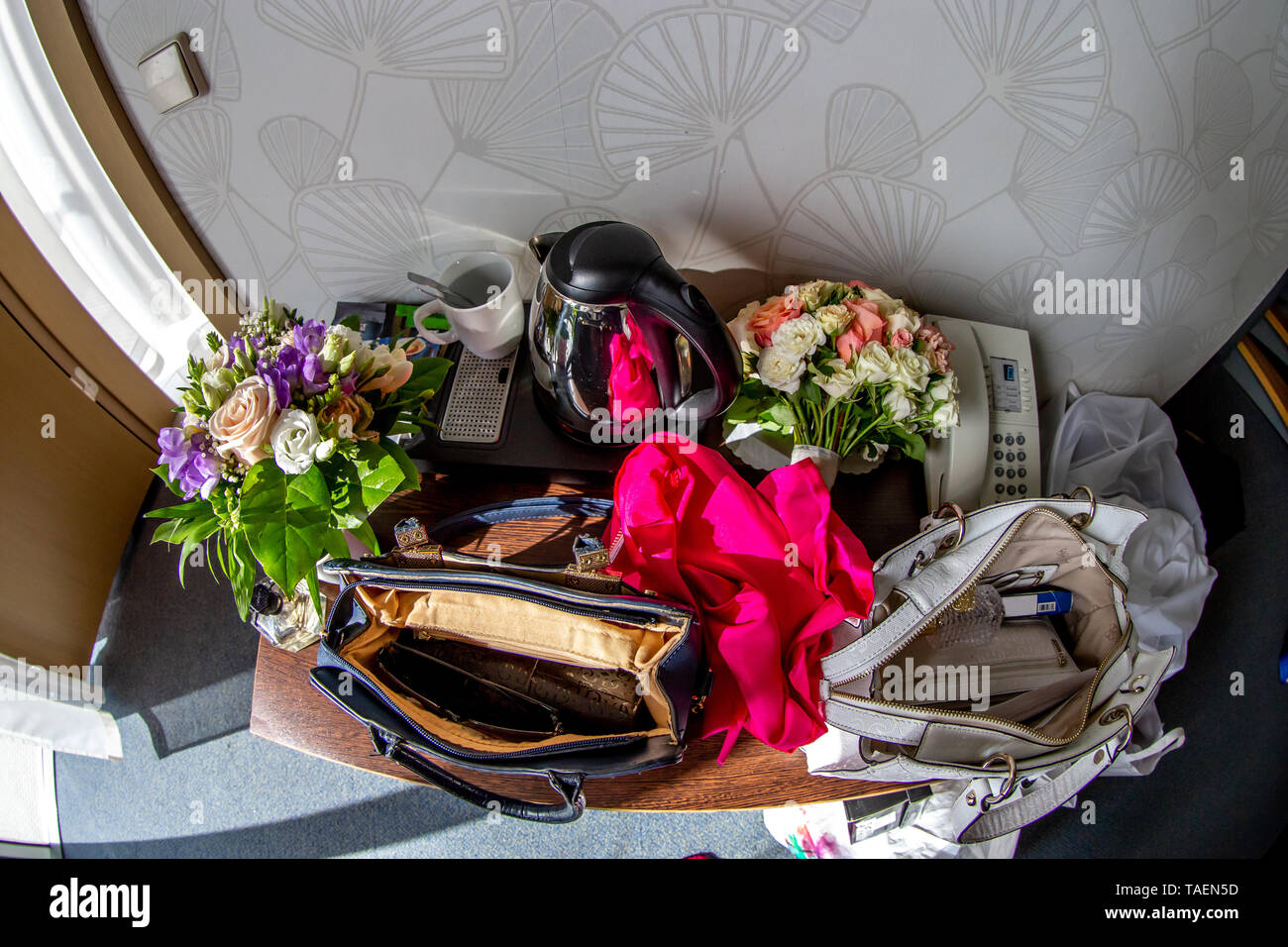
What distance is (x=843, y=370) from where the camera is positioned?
3.05 ft

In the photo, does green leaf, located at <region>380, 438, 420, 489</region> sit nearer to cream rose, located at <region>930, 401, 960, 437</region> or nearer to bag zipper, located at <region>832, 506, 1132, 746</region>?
bag zipper, located at <region>832, 506, 1132, 746</region>

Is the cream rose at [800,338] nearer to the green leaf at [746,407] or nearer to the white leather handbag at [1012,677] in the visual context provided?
the green leaf at [746,407]

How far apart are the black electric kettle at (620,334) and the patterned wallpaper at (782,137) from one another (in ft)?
0.64

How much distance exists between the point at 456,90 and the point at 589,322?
37 centimetres

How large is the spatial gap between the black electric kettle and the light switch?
0.48 meters

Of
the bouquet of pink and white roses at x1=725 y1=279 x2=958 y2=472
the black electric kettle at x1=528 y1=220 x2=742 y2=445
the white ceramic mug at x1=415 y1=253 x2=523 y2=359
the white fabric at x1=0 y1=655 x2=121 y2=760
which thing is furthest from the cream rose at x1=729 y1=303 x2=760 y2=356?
the white fabric at x1=0 y1=655 x2=121 y2=760

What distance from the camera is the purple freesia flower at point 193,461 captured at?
2.53 feet

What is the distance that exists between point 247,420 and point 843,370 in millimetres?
690

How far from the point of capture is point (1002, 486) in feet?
3.52

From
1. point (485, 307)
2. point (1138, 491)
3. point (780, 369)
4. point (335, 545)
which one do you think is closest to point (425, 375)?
point (485, 307)

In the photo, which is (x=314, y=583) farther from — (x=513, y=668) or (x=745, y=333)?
(x=745, y=333)

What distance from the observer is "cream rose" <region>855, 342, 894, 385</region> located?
910mm

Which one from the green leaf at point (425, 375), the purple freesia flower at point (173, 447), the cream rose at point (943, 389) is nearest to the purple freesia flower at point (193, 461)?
the purple freesia flower at point (173, 447)
